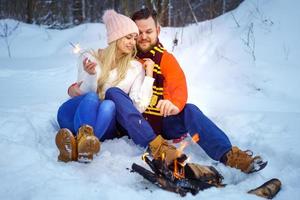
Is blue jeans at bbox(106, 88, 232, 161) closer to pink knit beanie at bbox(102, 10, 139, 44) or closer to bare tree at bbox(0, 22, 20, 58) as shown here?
pink knit beanie at bbox(102, 10, 139, 44)

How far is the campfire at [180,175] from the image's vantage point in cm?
259

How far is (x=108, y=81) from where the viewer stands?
3449 mm

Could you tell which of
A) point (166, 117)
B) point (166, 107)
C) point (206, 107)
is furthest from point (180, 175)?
point (206, 107)

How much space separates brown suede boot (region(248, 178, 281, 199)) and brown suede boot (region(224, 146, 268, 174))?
0.81 ft

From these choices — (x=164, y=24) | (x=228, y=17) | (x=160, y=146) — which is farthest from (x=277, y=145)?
(x=164, y=24)

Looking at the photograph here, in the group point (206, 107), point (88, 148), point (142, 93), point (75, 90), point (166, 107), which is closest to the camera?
point (88, 148)

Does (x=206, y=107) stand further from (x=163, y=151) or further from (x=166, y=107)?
(x=163, y=151)

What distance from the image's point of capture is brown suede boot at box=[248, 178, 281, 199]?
254 centimetres

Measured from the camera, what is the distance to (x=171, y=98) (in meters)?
3.35

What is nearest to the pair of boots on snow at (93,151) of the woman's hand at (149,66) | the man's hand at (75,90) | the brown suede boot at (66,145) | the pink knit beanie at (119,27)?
the brown suede boot at (66,145)

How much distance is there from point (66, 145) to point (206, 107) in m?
1.99

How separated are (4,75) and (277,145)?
473 centimetres

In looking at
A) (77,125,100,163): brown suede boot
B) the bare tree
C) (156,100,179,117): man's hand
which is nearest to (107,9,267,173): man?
(156,100,179,117): man's hand

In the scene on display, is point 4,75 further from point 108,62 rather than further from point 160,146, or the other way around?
point 160,146
